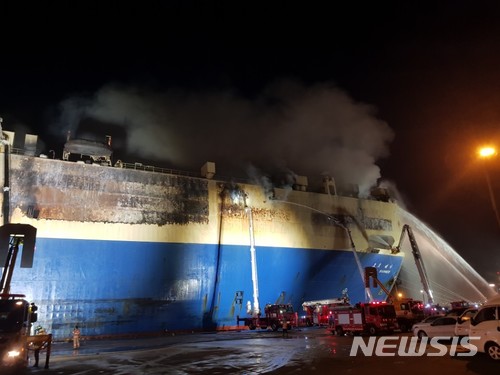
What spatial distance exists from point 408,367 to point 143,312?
19.5 m

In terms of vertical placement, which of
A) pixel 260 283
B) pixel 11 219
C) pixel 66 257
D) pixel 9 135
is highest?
pixel 9 135

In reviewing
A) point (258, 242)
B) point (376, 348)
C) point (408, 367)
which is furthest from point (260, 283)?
point (408, 367)

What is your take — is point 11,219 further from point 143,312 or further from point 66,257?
point 143,312

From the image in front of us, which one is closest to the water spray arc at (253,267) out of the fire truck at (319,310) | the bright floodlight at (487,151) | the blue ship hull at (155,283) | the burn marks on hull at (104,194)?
the blue ship hull at (155,283)

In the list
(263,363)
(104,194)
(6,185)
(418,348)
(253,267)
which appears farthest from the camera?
(253,267)

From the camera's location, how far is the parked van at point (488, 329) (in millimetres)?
9825

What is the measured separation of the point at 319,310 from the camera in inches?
1091

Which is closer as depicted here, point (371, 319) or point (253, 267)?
point (371, 319)

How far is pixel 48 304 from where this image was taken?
22625mm

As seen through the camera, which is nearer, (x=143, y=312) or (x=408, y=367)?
(x=408, y=367)

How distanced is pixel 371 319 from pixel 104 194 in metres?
18.9

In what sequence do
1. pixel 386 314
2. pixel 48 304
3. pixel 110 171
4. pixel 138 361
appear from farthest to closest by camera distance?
pixel 110 171 < pixel 48 304 < pixel 386 314 < pixel 138 361

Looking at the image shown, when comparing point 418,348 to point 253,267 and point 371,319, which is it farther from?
point 253,267

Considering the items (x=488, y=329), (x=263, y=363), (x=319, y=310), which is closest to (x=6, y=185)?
(x=263, y=363)
